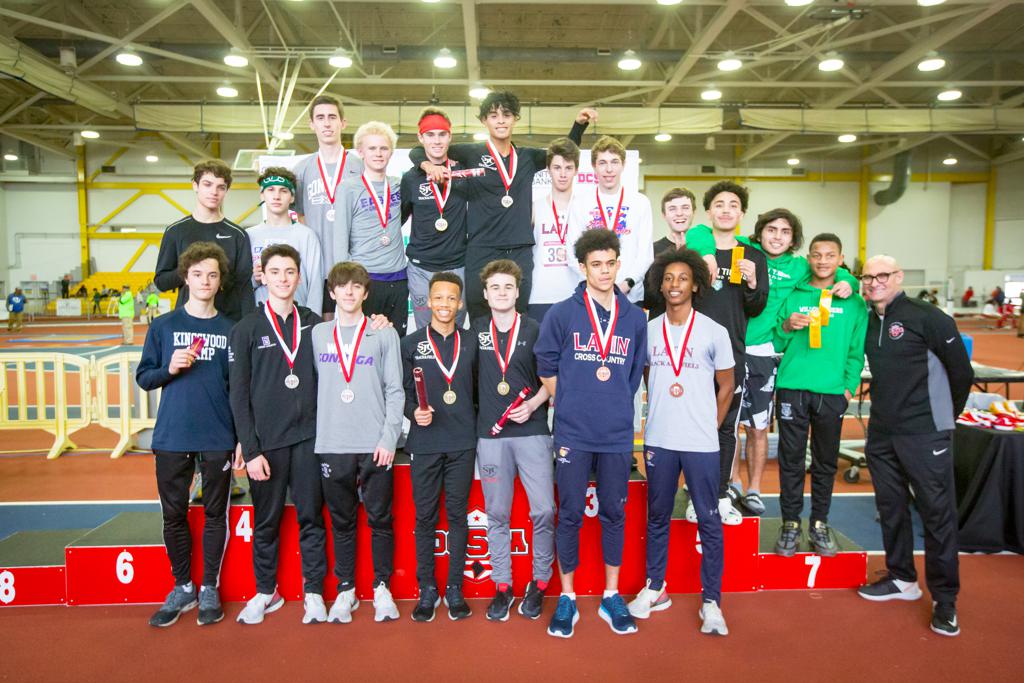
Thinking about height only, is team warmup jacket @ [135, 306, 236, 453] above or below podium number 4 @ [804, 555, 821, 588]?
above

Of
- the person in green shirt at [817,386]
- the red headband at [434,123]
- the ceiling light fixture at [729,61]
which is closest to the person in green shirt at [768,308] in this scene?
the person in green shirt at [817,386]

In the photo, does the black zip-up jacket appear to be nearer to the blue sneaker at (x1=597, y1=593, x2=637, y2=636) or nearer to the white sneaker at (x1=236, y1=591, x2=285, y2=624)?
the blue sneaker at (x1=597, y1=593, x2=637, y2=636)

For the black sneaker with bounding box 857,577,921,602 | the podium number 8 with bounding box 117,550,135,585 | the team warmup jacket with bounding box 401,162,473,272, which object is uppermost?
the team warmup jacket with bounding box 401,162,473,272

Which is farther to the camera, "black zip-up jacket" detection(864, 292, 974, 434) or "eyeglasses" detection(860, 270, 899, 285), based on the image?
"eyeglasses" detection(860, 270, 899, 285)

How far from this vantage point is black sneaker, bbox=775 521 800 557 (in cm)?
395

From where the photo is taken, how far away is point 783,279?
13.6ft

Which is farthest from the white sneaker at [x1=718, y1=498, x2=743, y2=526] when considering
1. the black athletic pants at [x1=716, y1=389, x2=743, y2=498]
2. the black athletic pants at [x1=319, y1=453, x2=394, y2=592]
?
the black athletic pants at [x1=319, y1=453, x2=394, y2=592]

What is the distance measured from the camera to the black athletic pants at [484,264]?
4.07 metres

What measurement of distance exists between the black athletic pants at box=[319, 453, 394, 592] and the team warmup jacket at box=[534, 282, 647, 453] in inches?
41.7

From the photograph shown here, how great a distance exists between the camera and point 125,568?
3812 millimetres

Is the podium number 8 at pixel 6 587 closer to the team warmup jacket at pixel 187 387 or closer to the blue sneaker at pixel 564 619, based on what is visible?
the team warmup jacket at pixel 187 387

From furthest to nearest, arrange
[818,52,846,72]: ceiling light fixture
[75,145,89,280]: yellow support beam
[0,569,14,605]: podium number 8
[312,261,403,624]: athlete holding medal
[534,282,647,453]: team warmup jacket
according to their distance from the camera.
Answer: [75,145,89,280]: yellow support beam → [818,52,846,72]: ceiling light fixture → [0,569,14,605]: podium number 8 → [312,261,403,624]: athlete holding medal → [534,282,647,453]: team warmup jacket

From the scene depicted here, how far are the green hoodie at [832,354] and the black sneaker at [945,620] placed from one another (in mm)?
1285

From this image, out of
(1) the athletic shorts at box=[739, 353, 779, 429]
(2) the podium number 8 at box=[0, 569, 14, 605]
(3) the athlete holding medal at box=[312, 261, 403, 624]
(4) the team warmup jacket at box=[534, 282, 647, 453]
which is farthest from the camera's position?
(1) the athletic shorts at box=[739, 353, 779, 429]
